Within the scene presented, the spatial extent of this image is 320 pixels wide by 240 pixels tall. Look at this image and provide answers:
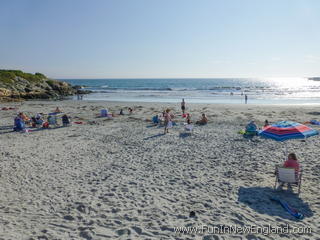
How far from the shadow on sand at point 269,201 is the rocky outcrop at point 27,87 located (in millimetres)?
36159

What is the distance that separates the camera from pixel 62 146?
11539 mm

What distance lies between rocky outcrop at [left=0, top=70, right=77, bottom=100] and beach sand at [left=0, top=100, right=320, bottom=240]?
1161 inches

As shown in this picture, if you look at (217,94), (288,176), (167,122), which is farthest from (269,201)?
(217,94)

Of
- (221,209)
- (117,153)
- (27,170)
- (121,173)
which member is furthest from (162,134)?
(221,209)

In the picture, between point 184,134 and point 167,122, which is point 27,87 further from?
point 184,134

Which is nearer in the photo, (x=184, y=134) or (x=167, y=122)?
(x=184, y=134)

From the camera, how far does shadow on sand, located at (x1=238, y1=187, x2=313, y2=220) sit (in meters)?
5.78

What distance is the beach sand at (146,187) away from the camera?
17.1ft

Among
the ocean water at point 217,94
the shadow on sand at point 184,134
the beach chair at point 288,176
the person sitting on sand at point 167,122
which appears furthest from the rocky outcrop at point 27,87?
the beach chair at point 288,176

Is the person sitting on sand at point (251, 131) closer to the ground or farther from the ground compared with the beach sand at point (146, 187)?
farther from the ground

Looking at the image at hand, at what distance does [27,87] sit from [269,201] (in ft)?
150

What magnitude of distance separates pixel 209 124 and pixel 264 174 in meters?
8.92

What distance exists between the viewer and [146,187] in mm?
7125

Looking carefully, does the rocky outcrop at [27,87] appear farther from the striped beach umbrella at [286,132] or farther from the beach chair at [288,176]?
the beach chair at [288,176]
